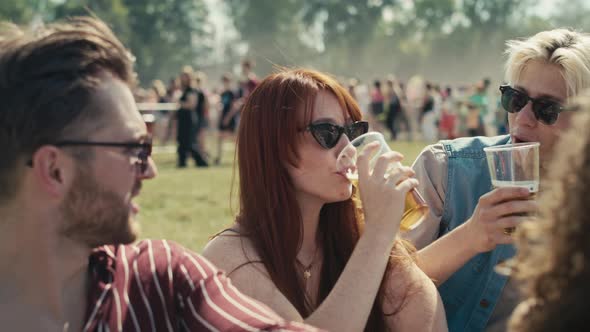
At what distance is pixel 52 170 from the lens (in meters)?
1.87

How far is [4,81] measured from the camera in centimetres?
183

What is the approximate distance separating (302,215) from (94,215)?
104 centimetres

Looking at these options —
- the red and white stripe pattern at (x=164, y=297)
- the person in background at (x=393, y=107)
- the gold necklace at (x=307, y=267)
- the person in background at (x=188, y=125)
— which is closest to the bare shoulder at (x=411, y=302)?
the gold necklace at (x=307, y=267)

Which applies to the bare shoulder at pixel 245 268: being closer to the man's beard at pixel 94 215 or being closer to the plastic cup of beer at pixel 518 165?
the man's beard at pixel 94 215

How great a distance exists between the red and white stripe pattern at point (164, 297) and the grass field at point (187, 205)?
3.24 metres

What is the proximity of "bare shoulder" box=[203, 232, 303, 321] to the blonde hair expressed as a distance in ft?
4.55

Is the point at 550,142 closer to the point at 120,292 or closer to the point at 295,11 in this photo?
the point at 120,292

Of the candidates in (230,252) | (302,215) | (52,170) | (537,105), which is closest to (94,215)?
(52,170)

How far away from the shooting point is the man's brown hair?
71.9 inches

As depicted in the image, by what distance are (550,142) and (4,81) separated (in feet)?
6.80

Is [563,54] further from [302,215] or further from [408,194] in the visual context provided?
[302,215]

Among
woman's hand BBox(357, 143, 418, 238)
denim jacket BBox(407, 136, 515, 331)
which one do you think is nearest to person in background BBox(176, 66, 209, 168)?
denim jacket BBox(407, 136, 515, 331)

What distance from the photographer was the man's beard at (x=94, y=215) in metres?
1.86

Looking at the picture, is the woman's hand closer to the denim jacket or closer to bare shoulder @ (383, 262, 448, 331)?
bare shoulder @ (383, 262, 448, 331)
